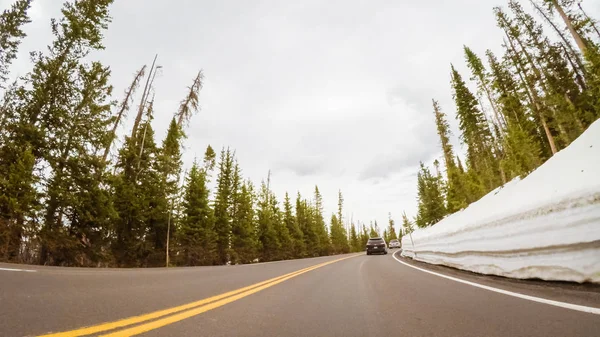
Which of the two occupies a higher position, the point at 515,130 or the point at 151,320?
the point at 515,130

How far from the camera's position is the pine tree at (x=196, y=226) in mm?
24016

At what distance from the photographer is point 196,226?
969 inches

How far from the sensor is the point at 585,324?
2.37 meters

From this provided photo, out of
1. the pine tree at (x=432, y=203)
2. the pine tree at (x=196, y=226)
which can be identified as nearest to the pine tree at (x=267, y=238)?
the pine tree at (x=196, y=226)

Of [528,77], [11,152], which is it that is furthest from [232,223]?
[528,77]

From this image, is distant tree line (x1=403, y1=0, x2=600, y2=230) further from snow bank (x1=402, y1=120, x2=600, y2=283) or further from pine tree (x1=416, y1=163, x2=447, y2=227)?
snow bank (x1=402, y1=120, x2=600, y2=283)

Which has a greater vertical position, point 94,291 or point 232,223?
point 232,223

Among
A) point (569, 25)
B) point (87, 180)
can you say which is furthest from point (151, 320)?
point (569, 25)

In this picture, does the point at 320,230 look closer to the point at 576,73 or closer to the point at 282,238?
the point at 282,238

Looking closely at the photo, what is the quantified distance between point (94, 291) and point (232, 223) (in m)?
27.1

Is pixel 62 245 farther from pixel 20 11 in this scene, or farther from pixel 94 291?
pixel 20 11

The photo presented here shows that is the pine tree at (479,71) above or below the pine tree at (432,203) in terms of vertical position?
above

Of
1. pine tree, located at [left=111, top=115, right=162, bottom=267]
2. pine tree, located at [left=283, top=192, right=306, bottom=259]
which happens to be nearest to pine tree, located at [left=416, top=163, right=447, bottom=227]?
pine tree, located at [left=283, top=192, right=306, bottom=259]

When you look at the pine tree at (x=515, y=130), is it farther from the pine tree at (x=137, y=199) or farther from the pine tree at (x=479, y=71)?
the pine tree at (x=137, y=199)
